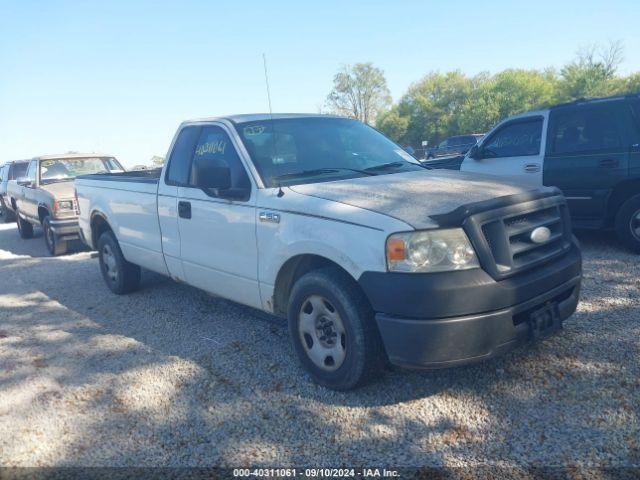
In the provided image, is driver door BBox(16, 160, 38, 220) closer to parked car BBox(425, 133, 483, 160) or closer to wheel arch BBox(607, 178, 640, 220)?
wheel arch BBox(607, 178, 640, 220)

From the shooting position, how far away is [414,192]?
11.3ft

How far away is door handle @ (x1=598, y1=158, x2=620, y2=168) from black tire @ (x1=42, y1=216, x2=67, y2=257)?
864cm

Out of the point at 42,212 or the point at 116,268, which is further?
the point at 42,212

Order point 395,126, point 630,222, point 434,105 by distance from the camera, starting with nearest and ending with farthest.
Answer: point 630,222 → point 395,126 → point 434,105

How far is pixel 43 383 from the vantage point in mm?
3998

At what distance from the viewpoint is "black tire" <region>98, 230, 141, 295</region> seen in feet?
20.1

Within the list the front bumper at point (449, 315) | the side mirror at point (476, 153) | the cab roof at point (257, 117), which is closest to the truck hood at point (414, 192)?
the front bumper at point (449, 315)

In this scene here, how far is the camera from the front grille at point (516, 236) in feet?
9.76

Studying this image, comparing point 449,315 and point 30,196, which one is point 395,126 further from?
point 449,315

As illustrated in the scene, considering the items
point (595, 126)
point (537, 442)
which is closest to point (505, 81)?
point (595, 126)

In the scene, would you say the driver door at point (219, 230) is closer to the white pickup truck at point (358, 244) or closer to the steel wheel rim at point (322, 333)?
the white pickup truck at point (358, 244)

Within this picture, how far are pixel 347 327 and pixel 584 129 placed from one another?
4883mm

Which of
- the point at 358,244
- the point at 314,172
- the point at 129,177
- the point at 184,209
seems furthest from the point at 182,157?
the point at 358,244

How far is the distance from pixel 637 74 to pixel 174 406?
61.5 meters
